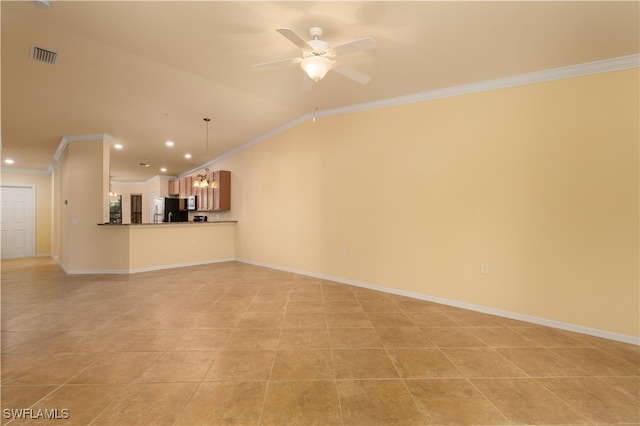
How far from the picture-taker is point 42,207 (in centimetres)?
810

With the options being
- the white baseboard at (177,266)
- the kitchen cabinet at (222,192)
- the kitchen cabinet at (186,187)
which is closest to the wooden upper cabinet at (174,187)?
the kitchen cabinet at (186,187)

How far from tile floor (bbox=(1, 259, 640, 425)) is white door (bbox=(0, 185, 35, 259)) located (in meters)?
5.98

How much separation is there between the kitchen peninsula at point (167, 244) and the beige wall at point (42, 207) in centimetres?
468

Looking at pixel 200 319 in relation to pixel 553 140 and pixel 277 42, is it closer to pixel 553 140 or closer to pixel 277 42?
pixel 277 42

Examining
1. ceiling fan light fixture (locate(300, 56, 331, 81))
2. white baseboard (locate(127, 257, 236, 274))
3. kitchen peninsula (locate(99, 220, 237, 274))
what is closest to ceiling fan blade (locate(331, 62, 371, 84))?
ceiling fan light fixture (locate(300, 56, 331, 81))

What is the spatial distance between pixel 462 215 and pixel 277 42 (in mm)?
3025

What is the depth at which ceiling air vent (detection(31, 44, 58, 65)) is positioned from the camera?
2699 millimetres

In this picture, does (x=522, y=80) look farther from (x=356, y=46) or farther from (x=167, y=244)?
(x=167, y=244)

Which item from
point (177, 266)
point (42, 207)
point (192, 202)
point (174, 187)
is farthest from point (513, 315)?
point (42, 207)

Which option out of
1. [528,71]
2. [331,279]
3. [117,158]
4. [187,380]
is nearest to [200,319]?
[187,380]

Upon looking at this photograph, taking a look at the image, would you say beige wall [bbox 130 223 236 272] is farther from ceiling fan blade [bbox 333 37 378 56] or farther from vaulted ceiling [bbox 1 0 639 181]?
ceiling fan blade [bbox 333 37 378 56]

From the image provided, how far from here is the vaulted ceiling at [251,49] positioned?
2228 mm

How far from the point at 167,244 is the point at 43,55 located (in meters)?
4.01

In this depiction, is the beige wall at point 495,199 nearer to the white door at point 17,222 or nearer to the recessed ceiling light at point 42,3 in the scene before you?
the recessed ceiling light at point 42,3
